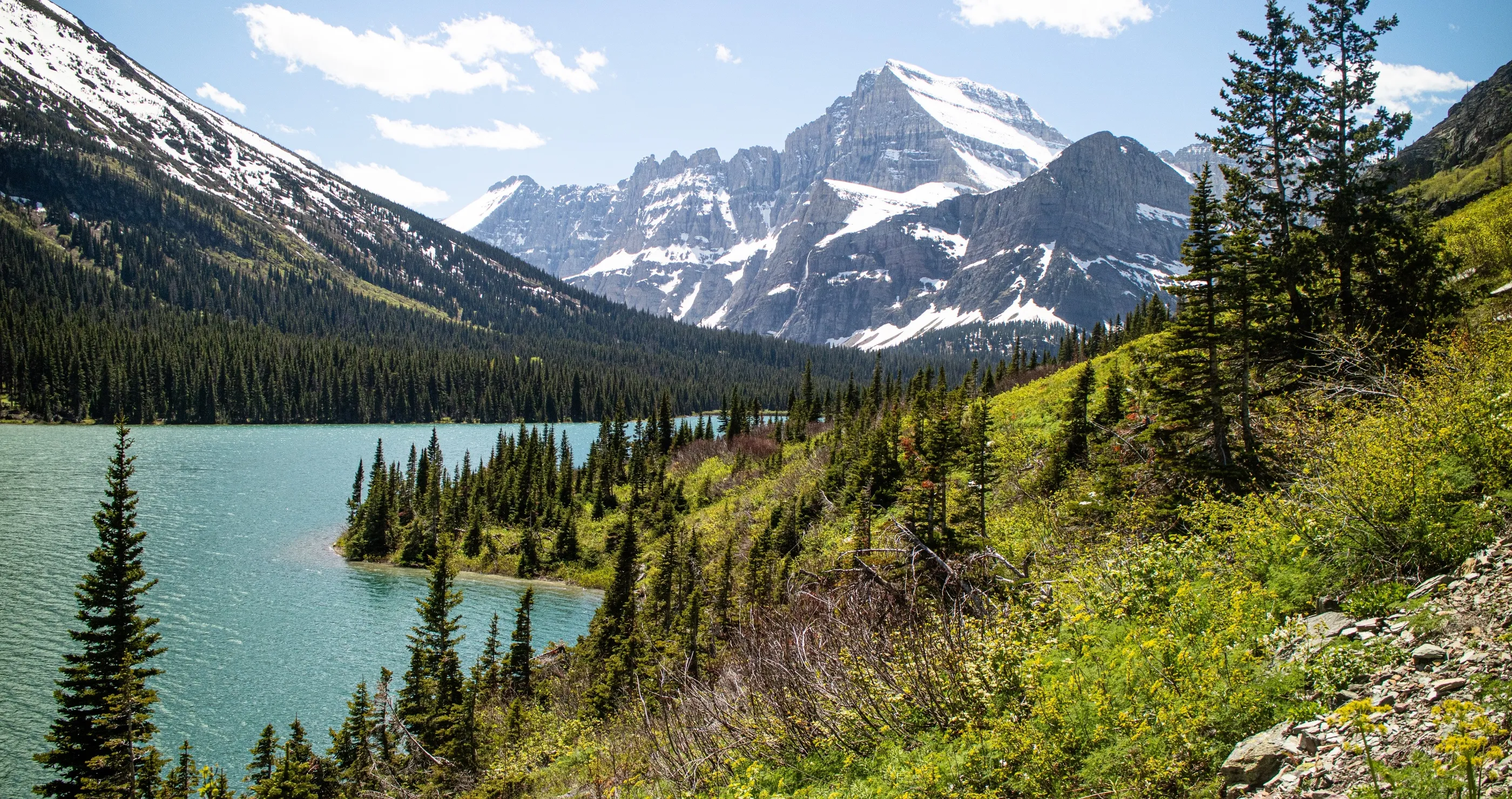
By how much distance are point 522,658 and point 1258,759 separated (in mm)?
26807

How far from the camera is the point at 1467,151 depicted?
103 feet

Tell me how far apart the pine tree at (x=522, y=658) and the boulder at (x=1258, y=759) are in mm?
25294

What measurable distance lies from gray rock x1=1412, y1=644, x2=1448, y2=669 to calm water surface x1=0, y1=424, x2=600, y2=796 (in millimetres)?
30280

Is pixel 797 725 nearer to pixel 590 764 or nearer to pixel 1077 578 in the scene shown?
pixel 1077 578

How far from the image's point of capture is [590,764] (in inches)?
547

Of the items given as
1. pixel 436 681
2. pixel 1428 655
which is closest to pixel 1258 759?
pixel 1428 655

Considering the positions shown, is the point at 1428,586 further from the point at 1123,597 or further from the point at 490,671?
the point at 490,671

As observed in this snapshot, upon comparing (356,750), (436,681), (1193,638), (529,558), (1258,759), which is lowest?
(529,558)

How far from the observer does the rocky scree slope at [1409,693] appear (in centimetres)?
490

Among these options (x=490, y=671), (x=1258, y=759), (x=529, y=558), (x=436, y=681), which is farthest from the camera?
(x=529, y=558)

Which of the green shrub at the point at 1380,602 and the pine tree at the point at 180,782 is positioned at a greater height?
the green shrub at the point at 1380,602

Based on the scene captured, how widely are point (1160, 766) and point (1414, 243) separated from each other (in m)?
17.0

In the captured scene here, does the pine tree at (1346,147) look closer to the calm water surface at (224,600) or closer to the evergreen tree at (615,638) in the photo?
the evergreen tree at (615,638)

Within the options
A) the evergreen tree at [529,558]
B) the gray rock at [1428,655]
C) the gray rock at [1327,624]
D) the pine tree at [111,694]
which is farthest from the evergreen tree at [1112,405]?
the evergreen tree at [529,558]
